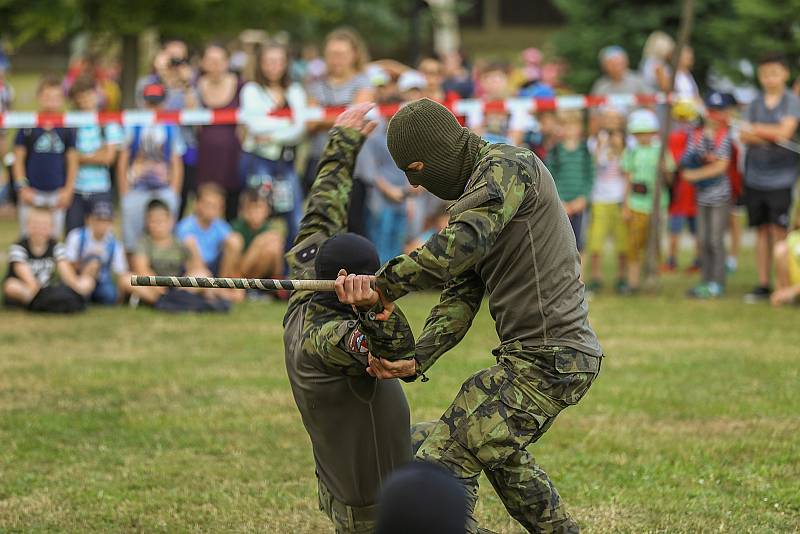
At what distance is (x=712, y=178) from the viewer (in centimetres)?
1227

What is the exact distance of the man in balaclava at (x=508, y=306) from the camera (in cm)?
435

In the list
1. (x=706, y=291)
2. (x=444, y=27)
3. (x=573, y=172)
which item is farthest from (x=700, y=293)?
(x=444, y=27)

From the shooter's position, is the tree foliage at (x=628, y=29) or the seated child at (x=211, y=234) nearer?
the seated child at (x=211, y=234)

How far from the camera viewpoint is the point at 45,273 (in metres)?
11.2

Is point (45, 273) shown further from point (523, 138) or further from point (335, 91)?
point (523, 138)

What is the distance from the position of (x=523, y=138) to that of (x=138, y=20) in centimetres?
1054

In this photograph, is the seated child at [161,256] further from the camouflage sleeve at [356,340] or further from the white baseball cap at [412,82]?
the camouflage sleeve at [356,340]

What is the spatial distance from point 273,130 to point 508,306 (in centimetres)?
762

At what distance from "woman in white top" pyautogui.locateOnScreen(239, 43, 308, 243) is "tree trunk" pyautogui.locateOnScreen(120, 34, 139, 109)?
9.95 meters

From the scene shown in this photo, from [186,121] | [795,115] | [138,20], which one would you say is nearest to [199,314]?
[186,121]

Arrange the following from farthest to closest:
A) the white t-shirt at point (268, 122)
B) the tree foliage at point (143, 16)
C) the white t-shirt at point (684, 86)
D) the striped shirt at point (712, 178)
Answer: the tree foliage at point (143, 16) → the white t-shirt at point (684, 86) → the striped shirt at point (712, 178) → the white t-shirt at point (268, 122)

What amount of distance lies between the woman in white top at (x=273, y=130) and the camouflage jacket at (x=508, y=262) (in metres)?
7.33

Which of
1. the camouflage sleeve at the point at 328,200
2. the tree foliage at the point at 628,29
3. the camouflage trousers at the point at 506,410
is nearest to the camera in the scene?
the camouflage trousers at the point at 506,410

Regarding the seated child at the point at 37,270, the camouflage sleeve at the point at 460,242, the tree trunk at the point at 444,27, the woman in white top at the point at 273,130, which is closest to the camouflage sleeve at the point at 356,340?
the camouflage sleeve at the point at 460,242
